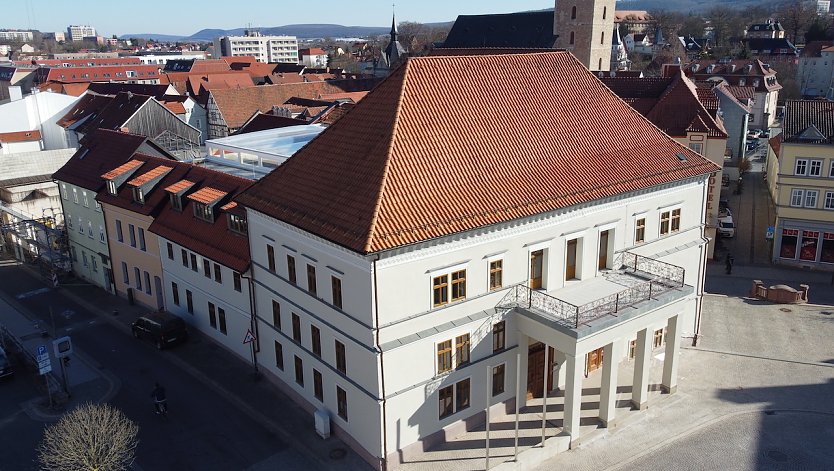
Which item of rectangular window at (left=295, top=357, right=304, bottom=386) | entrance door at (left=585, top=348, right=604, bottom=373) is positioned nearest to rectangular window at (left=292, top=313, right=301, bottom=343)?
rectangular window at (left=295, top=357, right=304, bottom=386)

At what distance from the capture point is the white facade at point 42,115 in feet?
221

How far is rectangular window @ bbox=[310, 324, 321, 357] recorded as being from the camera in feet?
78.9

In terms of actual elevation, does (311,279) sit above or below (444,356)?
above

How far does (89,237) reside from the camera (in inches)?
1567

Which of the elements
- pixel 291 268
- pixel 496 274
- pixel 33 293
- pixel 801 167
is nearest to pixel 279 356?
pixel 291 268

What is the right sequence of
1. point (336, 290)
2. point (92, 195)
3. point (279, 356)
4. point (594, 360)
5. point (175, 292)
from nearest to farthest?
point (336, 290) < point (279, 356) < point (594, 360) < point (175, 292) < point (92, 195)

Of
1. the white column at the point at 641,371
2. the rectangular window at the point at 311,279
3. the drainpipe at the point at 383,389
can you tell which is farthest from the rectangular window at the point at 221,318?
the white column at the point at 641,371

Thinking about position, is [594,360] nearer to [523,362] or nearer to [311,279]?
[523,362]

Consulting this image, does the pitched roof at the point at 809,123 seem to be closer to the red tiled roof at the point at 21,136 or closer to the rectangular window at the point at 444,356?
the rectangular window at the point at 444,356

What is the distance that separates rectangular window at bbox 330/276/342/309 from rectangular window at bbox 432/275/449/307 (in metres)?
3.06

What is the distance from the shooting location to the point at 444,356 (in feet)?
74.4

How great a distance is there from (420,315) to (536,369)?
6.84 m

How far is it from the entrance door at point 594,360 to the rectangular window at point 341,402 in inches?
412

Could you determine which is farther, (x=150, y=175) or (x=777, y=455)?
(x=150, y=175)
